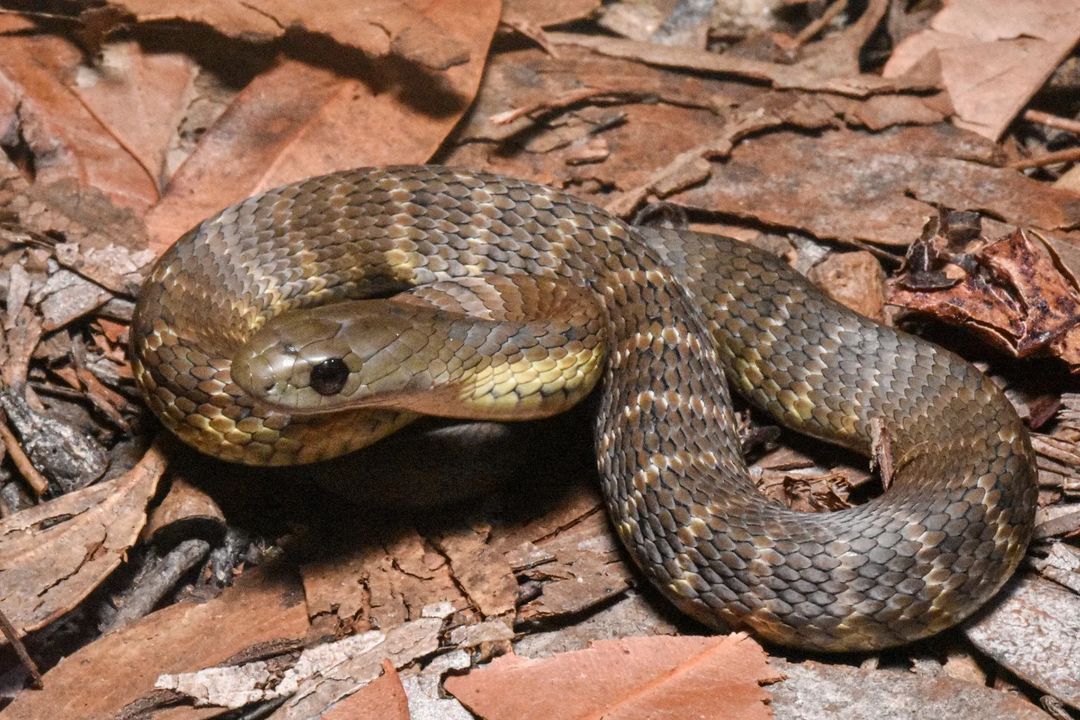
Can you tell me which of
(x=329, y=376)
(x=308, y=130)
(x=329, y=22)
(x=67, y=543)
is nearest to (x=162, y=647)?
(x=67, y=543)

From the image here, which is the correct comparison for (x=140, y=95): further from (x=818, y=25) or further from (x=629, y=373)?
(x=818, y=25)

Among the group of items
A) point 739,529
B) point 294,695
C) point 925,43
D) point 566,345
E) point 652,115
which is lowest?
point 294,695

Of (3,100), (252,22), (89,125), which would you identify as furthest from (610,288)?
(3,100)

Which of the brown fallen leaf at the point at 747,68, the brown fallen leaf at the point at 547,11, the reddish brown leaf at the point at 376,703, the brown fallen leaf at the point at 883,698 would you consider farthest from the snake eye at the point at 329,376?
the brown fallen leaf at the point at 747,68

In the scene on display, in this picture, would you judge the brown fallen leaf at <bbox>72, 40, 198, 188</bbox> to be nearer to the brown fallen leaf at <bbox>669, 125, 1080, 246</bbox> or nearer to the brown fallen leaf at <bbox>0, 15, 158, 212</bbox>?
the brown fallen leaf at <bbox>0, 15, 158, 212</bbox>

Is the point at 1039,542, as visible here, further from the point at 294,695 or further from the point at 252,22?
the point at 252,22
